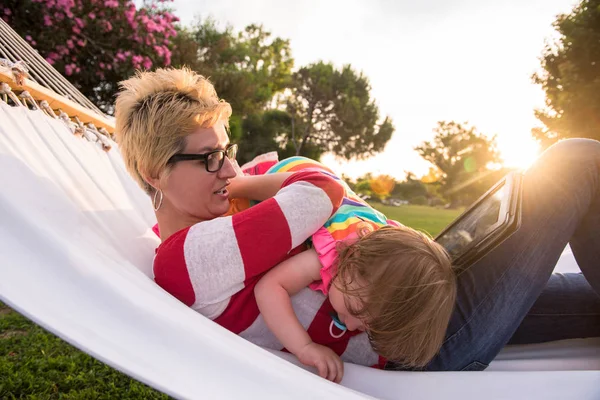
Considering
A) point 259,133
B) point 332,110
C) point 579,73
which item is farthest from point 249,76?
point 579,73

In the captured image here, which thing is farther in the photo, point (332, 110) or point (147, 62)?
point (332, 110)

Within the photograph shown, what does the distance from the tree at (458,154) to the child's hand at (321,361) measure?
144 feet

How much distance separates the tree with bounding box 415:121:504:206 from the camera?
45062 millimetres

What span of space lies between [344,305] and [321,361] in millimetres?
169

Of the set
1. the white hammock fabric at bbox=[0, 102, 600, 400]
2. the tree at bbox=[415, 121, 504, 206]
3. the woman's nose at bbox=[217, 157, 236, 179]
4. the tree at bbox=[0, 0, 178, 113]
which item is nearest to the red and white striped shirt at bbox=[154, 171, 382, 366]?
the white hammock fabric at bbox=[0, 102, 600, 400]

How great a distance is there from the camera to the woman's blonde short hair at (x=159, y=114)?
163cm

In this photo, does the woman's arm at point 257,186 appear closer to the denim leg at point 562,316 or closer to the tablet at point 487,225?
the tablet at point 487,225

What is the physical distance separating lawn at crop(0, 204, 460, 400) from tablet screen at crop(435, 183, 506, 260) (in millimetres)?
1639

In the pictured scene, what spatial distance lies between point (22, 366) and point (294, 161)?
2054 millimetres

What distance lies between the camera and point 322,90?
114ft

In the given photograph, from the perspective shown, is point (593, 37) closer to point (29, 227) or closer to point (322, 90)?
point (29, 227)

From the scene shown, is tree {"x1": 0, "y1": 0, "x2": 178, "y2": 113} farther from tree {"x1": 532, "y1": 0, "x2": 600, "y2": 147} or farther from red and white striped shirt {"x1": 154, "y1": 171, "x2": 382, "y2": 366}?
tree {"x1": 532, "y1": 0, "x2": 600, "y2": 147}

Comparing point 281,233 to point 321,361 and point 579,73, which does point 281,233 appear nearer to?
point 321,361

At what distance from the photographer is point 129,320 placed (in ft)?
3.40
